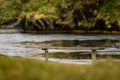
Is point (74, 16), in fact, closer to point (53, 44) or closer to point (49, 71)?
point (53, 44)

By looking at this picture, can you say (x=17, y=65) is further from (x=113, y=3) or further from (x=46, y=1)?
(x=46, y=1)

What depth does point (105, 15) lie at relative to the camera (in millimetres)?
67125

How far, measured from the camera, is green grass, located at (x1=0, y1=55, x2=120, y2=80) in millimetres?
4453

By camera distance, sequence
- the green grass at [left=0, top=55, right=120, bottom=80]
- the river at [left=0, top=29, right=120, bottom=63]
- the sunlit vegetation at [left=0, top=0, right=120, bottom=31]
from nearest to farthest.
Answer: the green grass at [left=0, top=55, right=120, bottom=80], the river at [left=0, top=29, right=120, bottom=63], the sunlit vegetation at [left=0, top=0, right=120, bottom=31]

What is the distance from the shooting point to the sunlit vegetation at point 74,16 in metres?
65.2

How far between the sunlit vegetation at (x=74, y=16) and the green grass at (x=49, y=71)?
57.4 meters

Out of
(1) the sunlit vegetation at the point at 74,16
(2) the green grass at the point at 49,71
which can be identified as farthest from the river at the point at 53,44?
(2) the green grass at the point at 49,71

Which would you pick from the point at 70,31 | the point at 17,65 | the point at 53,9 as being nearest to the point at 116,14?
the point at 70,31

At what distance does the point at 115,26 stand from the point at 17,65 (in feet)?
193

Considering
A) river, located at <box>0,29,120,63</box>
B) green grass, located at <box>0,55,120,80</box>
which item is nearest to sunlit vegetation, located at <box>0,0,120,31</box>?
Result: river, located at <box>0,29,120,63</box>

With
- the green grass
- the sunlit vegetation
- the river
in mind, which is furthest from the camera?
the sunlit vegetation

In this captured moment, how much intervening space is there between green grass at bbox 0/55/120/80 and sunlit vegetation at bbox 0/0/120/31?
57433mm

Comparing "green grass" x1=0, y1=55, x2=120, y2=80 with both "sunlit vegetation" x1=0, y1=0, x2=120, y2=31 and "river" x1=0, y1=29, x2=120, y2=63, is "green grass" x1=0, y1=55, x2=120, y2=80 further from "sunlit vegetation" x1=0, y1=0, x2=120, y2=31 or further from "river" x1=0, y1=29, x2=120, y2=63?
"sunlit vegetation" x1=0, y1=0, x2=120, y2=31

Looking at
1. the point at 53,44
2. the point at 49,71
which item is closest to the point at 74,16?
the point at 53,44
